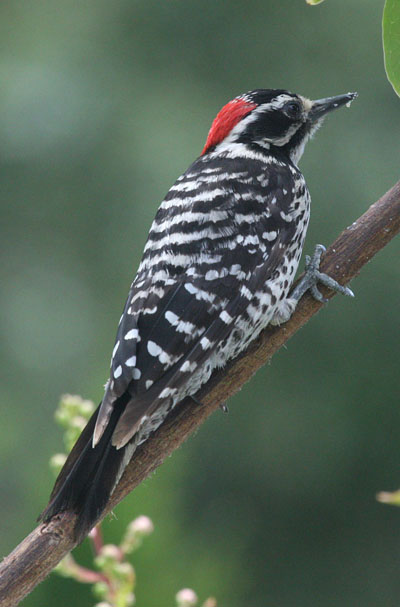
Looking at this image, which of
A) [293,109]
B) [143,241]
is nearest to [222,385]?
[293,109]

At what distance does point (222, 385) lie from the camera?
8.41 feet

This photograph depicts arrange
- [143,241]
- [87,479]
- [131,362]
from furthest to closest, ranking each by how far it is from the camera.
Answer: [143,241]
[131,362]
[87,479]

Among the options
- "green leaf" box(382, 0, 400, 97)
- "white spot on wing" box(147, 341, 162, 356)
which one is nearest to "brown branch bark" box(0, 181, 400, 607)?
"white spot on wing" box(147, 341, 162, 356)

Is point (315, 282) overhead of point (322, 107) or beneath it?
beneath

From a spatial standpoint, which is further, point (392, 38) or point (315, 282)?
point (315, 282)

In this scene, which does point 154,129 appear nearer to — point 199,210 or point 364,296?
point 364,296

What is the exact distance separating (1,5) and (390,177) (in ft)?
11.5

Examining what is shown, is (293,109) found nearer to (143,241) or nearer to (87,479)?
(87,479)

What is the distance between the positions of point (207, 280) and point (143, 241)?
2.49 metres

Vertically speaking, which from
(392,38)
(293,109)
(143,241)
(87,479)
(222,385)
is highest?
(392,38)

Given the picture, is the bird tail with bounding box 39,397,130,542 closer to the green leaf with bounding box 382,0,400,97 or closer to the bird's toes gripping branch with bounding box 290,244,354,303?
the bird's toes gripping branch with bounding box 290,244,354,303

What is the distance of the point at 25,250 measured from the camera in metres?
5.81

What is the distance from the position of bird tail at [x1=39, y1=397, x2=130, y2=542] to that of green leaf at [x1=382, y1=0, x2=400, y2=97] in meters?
1.12

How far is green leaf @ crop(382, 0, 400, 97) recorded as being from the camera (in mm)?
1886
